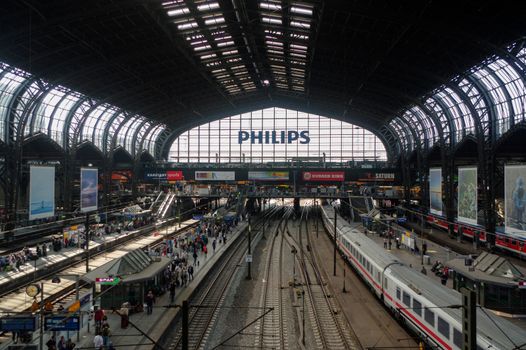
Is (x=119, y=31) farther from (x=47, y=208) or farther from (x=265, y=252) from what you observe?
(x=265, y=252)

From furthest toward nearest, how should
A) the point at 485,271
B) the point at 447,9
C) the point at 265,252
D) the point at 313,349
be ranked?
the point at 265,252 < the point at 447,9 < the point at 485,271 < the point at 313,349

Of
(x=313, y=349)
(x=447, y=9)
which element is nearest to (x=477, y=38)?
(x=447, y=9)

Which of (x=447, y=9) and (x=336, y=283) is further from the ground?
(x=447, y=9)

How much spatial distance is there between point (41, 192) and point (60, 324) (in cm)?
2317

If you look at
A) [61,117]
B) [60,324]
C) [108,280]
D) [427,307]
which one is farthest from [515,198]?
[61,117]

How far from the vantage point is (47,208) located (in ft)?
109

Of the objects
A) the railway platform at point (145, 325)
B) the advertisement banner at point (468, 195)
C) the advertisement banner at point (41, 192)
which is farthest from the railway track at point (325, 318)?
the advertisement banner at point (41, 192)

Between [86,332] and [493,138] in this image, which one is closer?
[86,332]

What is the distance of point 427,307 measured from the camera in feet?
45.2

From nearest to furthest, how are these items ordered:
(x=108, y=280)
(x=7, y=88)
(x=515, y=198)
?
(x=108, y=280) < (x=515, y=198) < (x=7, y=88)

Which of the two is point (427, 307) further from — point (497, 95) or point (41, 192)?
point (41, 192)

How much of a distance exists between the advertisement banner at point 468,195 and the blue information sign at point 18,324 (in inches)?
1248

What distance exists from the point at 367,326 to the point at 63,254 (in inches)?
924

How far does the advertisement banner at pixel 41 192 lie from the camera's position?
3050cm
